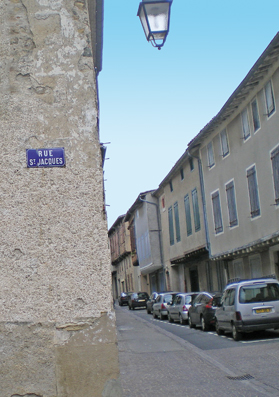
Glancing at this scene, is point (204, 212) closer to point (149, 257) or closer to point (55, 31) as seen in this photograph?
point (149, 257)

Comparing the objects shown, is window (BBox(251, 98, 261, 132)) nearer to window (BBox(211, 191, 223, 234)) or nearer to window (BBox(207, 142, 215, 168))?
window (BBox(207, 142, 215, 168))

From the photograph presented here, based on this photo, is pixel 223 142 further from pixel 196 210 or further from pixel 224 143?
pixel 196 210

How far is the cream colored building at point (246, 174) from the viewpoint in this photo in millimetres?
20453

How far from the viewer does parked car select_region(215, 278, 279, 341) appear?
50.2 feet

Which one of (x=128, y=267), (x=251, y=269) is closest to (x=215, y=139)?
(x=251, y=269)

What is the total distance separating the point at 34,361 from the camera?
4102 millimetres

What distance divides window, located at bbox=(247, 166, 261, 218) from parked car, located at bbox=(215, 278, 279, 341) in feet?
22.3

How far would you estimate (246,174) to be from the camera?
77.2 feet

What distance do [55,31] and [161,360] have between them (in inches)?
349

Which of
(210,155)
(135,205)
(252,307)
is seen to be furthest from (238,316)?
(135,205)

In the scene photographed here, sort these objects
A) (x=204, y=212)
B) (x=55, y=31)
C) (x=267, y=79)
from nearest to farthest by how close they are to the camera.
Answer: (x=55, y=31) → (x=267, y=79) → (x=204, y=212)

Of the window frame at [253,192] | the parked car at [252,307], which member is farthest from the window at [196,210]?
the parked car at [252,307]

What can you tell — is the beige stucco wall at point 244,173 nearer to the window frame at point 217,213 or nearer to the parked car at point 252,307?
the window frame at point 217,213

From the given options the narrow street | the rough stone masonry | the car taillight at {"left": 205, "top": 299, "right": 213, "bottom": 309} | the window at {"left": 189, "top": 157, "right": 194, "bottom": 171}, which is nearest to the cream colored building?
the window at {"left": 189, "top": 157, "right": 194, "bottom": 171}
